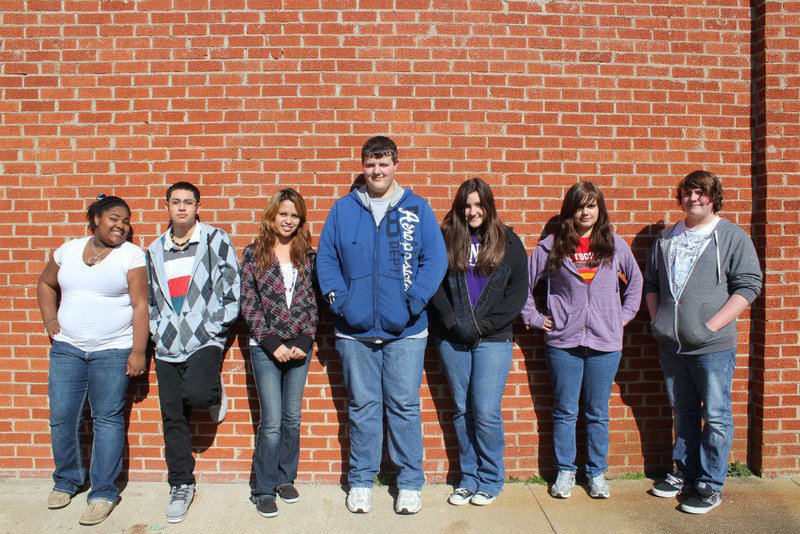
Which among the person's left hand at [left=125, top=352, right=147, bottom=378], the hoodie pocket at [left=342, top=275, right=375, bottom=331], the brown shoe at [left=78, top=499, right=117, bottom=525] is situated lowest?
the brown shoe at [left=78, top=499, right=117, bottom=525]

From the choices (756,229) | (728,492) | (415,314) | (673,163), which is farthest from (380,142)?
(728,492)

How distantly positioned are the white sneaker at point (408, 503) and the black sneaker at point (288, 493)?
699mm

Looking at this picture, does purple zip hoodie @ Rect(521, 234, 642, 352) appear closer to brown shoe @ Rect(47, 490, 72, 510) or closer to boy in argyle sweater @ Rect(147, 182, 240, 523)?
boy in argyle sweater @ Rect(147, 182, 240, 523)

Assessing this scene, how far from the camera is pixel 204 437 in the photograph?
417 centimetres

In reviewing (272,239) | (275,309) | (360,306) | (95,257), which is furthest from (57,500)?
(360,306)

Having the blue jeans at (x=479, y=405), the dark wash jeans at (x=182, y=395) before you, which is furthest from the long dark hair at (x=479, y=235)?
the dark wash jeans at (x=182, y=395)

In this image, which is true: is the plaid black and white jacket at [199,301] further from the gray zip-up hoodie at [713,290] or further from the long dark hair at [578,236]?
the gray zip-up hoodie at [713,290]

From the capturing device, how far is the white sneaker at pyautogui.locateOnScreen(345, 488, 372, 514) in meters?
3.71

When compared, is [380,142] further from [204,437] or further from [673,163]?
[204,437]

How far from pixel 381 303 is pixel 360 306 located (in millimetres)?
137

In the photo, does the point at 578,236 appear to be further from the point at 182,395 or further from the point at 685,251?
the point at 182,395

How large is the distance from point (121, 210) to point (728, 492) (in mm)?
4725

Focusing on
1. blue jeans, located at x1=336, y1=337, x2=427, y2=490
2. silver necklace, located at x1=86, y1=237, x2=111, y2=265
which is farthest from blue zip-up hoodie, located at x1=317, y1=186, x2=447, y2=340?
silver necklace, located at x1=86, y1=237, x2=111, y2=265

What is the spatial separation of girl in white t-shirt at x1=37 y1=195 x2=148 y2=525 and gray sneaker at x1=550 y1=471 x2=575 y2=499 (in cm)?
303
